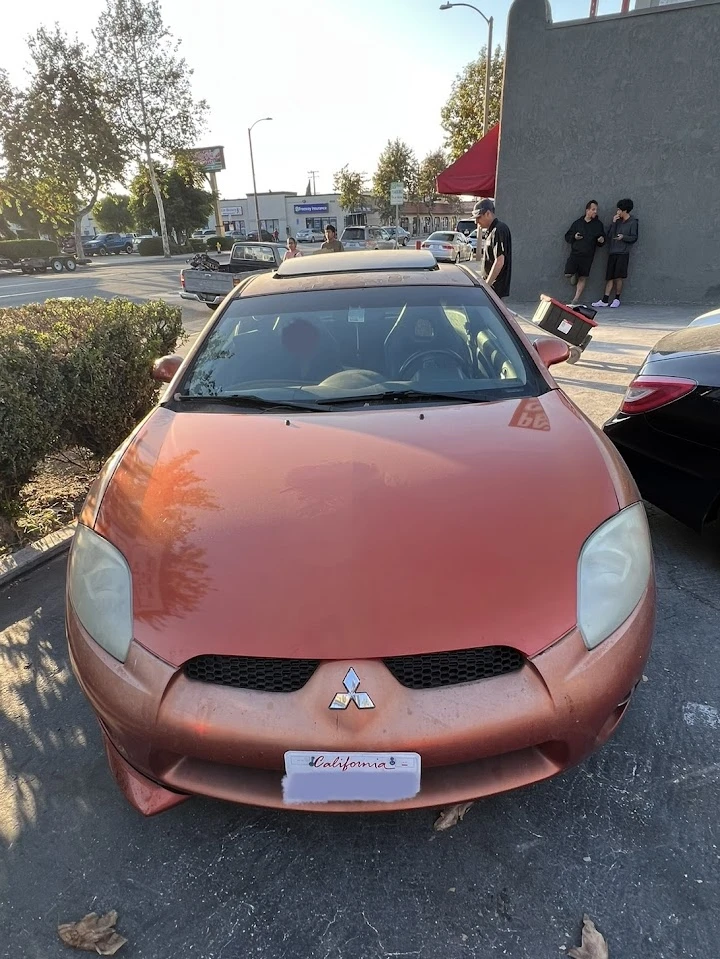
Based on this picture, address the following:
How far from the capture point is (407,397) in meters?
2.34

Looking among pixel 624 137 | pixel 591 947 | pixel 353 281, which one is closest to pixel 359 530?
pixel 591 947

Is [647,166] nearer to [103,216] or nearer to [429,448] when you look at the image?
[429,448]

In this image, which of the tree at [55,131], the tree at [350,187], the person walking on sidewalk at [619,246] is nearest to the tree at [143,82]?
the tree at [55,131]

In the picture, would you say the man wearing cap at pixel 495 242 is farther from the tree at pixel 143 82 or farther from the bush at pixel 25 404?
the tree at pixel 143 82

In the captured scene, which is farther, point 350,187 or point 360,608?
point 350,187

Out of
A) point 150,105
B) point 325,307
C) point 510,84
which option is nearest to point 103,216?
point 150,105

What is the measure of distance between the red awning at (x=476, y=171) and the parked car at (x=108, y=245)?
4421 cm

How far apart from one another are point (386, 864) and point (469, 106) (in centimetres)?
2939

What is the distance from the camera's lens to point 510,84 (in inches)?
387

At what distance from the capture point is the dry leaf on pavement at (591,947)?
1.42 m

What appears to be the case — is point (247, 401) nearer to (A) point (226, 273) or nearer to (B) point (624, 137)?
(B) point (624, 137)

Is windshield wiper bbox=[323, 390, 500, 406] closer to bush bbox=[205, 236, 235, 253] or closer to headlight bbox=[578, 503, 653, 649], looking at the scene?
headlight bbox=[578, 503, 653, 649]

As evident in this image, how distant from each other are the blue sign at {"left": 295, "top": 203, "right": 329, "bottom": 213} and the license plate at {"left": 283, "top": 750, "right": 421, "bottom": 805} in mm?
77880

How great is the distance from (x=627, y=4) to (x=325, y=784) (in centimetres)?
1265
